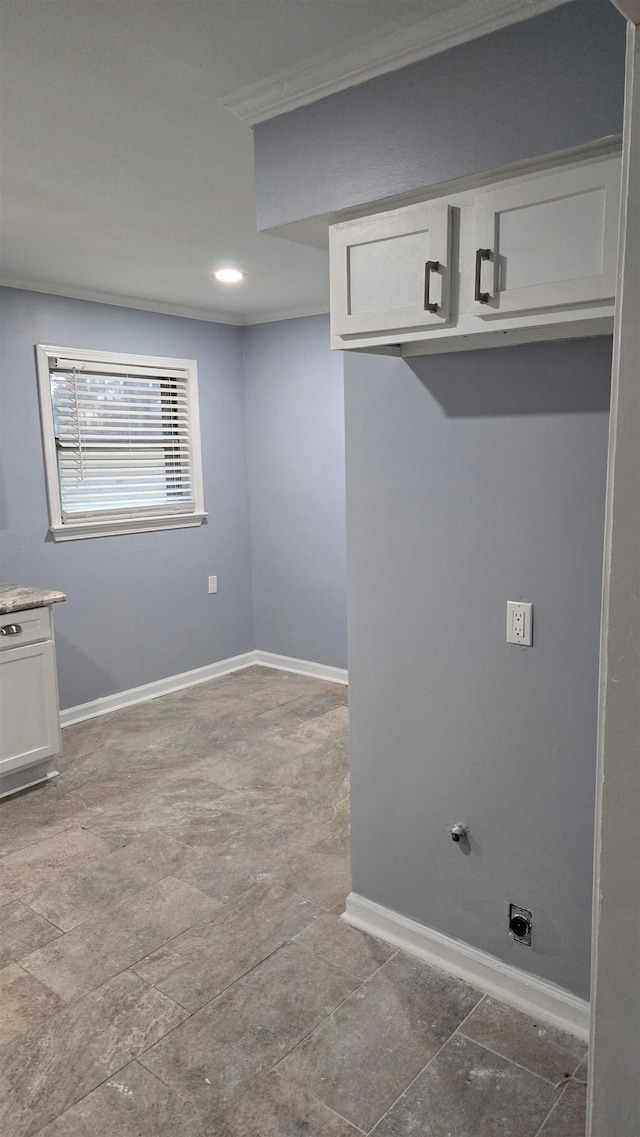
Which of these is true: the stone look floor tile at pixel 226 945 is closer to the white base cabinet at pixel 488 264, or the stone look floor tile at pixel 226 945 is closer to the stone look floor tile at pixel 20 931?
the stone look floor tile at pixel 20 931

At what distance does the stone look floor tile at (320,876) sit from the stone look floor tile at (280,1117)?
749 mm

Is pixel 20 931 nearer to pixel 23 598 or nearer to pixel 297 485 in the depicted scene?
pixel 23 598

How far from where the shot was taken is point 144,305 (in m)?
4.37

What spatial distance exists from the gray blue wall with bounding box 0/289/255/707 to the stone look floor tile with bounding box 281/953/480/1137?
8.93 feet

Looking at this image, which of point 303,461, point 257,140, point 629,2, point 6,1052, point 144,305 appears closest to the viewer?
point 629,2

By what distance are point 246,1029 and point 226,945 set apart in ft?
1.18

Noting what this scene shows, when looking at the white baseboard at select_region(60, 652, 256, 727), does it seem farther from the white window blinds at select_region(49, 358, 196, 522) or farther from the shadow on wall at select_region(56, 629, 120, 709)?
the white window blinds at select_region(49, 358, 196, 522)

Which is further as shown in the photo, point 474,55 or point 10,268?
point 10,268

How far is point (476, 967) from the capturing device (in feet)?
6.86

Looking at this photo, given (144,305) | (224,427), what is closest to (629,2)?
(144,305)

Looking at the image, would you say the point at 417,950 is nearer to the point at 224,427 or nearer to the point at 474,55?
the point at 474,55

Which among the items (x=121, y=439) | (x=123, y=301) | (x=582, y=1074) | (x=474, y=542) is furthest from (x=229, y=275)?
(x=582, y=1074)

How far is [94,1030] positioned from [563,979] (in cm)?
126

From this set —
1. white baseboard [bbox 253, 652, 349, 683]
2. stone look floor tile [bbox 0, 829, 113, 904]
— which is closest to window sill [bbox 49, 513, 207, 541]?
white baseboard [bbox 253, 652, 349, 683]
